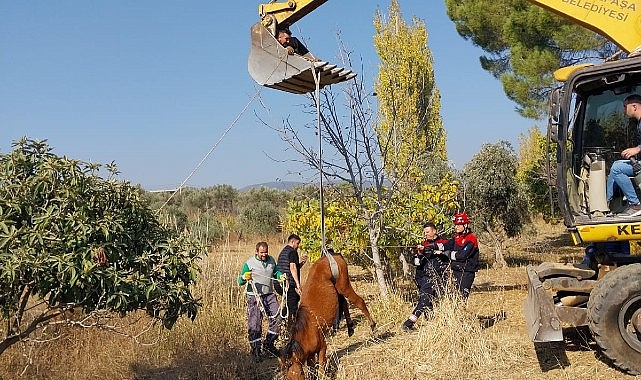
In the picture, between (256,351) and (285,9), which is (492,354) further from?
(285,9)

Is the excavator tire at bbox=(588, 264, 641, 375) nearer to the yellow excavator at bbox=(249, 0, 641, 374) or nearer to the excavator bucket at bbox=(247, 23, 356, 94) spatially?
the yellow excavator at bbox=(249, 0, 641, 374)

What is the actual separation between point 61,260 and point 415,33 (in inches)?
1005

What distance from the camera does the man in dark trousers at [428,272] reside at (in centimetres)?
807

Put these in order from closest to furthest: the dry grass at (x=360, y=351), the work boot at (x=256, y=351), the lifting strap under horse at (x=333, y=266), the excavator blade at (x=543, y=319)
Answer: the excavator blade at (x=543, y=319), the dry grass at (x=360, y=351), the lifting strap under horse at (x=333, y=266), the work boot at (x=256, y=351)

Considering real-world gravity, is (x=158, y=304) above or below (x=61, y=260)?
below

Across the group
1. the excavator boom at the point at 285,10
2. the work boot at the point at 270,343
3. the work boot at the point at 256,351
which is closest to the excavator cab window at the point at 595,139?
the excavator boom at the point at 285,10

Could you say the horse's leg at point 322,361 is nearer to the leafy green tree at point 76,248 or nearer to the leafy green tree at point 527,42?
the leafy green tree at point 76,248

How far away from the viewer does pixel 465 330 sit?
6.79 metres

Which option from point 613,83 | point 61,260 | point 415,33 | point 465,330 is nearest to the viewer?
point 61,260

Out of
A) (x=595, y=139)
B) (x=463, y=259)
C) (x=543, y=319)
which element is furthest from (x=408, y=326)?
(x=595, y=139)

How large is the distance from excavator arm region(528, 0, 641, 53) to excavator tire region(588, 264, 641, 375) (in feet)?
7.81

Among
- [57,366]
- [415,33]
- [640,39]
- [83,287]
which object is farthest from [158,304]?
[415,33]

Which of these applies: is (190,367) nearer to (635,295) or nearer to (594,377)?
(594,377)

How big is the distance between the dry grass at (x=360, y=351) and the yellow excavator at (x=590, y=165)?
49 cm
